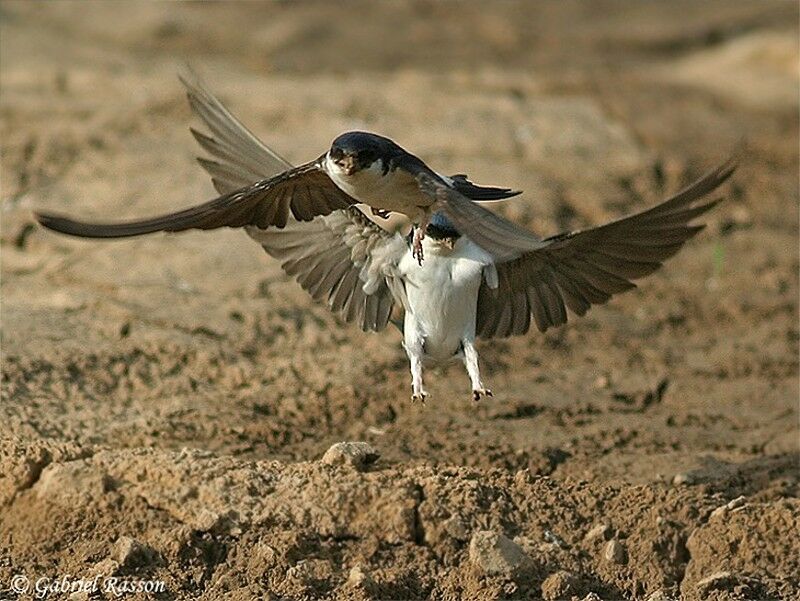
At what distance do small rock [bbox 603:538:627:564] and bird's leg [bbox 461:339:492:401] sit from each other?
0.56m

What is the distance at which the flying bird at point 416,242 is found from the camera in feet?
13.0

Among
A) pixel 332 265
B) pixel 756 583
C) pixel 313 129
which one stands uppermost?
pixel 313 129

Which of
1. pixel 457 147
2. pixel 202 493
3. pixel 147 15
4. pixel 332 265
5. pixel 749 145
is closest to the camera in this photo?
pixel 202 493

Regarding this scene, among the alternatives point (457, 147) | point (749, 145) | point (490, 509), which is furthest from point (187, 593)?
point (749, 145)

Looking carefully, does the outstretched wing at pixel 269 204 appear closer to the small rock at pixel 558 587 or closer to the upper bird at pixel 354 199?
the upper bird at pixel 354 199

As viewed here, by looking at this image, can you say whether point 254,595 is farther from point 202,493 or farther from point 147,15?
point 147,15

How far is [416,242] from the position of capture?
13.7 ft

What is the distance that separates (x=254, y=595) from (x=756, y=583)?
1.33 metres

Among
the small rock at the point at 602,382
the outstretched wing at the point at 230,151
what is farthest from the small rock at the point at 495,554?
the small rock at the point at 602,382

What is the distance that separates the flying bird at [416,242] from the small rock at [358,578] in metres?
0.62

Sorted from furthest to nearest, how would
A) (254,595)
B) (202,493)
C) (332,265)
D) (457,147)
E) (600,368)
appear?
(457,147) < (600,368) < (332,265) < (202,493) < (254,595)

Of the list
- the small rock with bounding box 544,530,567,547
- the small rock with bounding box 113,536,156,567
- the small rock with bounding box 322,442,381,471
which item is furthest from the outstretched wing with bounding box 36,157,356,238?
the small rock with bounding box 544,530,567,547

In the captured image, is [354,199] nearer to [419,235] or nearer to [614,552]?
[419,235]

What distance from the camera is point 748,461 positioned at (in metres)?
4.86
